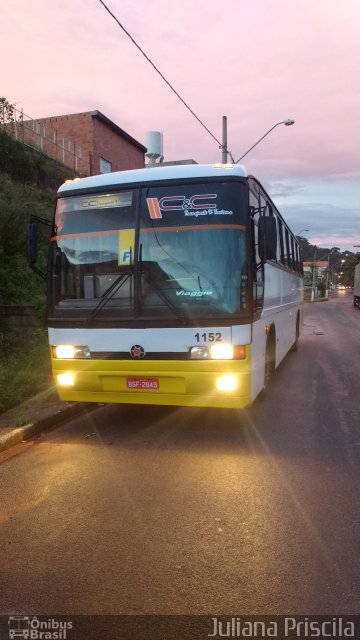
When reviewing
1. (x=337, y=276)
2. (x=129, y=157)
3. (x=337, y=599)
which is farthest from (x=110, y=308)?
(x=337, y=276)

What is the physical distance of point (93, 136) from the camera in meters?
27.9

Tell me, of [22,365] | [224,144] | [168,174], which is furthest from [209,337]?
[224,144]

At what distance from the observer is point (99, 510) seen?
397cm

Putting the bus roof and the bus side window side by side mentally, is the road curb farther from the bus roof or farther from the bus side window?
the bus side window

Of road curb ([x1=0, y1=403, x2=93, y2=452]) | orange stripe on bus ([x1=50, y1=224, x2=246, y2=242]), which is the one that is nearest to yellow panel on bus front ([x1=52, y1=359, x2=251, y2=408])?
road curb ([x1=0, y1=403, x2=93, y2=452])

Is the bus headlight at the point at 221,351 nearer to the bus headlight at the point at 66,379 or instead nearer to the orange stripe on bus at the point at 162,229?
the orange stripe on bus at the point at 162,229

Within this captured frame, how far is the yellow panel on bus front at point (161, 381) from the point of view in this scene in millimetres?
5480

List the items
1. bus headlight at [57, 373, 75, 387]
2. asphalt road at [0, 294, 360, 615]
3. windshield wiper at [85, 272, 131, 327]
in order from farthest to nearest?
bus headlight at [57, 373, 75, 387] → windshield wiper at [85, 272, 131, 327] → asphalt road at [0, 294, 360, 615]

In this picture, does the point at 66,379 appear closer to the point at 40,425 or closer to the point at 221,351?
the point at 40,425

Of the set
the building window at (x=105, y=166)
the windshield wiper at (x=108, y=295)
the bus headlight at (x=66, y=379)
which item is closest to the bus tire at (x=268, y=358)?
the windshield wiper at (x=108, y=295)

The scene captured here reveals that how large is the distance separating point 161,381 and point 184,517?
78.2 inches

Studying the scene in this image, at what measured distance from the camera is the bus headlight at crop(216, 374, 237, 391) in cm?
548

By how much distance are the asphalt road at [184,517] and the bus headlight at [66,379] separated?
625 millimetres

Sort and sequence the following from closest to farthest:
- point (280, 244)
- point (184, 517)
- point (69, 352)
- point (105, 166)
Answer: point (184, 517), point (69, 352), point (280, 244), point (105, 166)
